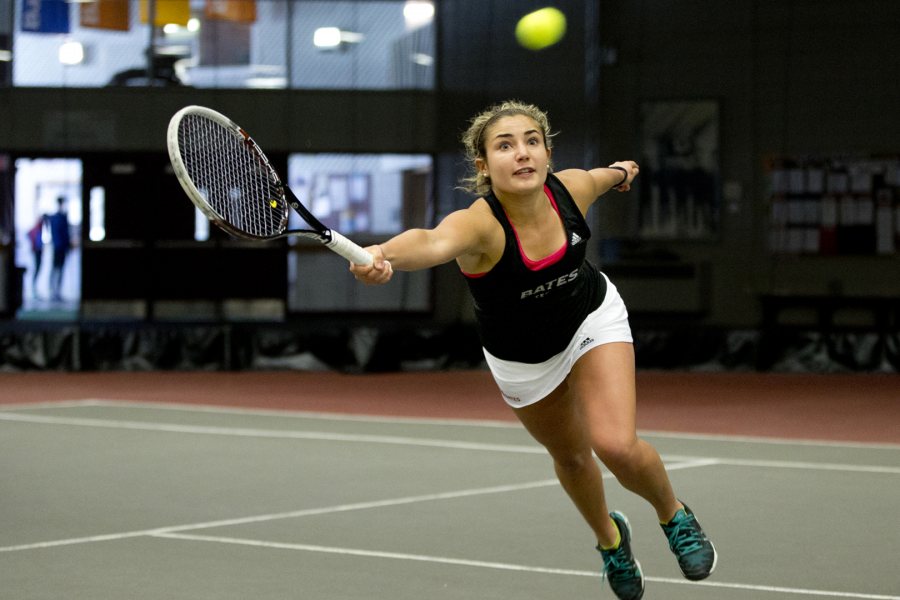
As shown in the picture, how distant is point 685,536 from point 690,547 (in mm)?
50

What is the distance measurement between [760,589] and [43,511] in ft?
10.4

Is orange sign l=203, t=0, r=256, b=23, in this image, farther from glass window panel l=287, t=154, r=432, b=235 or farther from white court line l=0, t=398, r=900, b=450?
white court line l=0, t=398, r=900, b=450

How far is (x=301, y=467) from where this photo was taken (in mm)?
7512

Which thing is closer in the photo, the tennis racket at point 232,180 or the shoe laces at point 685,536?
the tennis racket at point 232,180

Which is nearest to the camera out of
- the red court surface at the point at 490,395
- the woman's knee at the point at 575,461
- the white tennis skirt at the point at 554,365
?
the white tennis skirt at the point at 554,365

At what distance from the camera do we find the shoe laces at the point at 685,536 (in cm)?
397

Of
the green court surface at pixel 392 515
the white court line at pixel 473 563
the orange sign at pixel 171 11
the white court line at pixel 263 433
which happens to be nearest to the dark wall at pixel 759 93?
the orange sign at pixel 171 11

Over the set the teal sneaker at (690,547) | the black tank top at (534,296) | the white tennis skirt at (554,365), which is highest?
the black tank top at (534,296)

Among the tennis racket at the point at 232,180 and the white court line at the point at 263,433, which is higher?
the tennis racket at the point at 232,180

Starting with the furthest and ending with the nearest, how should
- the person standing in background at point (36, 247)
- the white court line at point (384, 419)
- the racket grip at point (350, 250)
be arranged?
the person standing in background at point (36, 247) → the white court line at point (384, 419) → the racket grip at point (350, 250)

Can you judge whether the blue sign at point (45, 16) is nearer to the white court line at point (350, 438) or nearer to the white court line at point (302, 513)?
the white court line at point (350, 438)

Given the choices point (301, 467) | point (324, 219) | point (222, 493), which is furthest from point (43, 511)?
point (324, 219)

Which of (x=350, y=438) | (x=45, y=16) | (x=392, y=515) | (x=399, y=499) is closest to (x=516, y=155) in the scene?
(x=392, y=515)

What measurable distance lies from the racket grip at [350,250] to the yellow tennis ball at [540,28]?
11522mm
